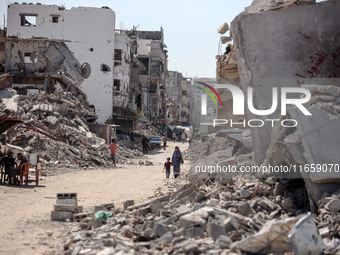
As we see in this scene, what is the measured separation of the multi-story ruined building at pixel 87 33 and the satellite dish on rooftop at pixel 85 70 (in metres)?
0.10

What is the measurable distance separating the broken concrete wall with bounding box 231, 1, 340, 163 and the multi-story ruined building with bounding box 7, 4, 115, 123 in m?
32.4

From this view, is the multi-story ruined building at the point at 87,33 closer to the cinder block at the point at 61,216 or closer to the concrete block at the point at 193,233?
the cinder block at the point at 61,216

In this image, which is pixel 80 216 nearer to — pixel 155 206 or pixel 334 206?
pixel 155 206

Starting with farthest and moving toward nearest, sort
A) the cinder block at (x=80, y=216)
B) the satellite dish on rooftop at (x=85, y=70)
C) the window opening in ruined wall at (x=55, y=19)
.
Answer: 1. the window opening in ruined wall at (x=55, y=19)
2. the satellite dish on rooftop at (x=85, y=70)
3. the cinder block at (x=80, y=216)

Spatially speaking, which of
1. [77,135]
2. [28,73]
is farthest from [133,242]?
[28,73]

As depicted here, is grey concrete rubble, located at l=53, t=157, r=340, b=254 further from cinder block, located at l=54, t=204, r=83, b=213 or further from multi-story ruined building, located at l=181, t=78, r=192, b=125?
multi-story ruined building, located at l=181, t=78, r=192, b=125

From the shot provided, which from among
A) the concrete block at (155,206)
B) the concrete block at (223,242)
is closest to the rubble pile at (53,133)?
the concrete block at (155,206)

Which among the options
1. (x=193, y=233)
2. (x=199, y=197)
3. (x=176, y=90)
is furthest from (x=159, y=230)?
(x=176, y=90)

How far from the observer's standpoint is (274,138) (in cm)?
903

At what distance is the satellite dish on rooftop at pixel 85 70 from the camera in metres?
41.9

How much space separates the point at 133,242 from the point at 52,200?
5784mm

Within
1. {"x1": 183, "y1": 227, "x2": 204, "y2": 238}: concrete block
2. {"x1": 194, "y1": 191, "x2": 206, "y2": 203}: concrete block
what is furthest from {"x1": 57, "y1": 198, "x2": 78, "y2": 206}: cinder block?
{"x1": 183, "y1": 227, "x2": 204, "y2": 238}: concrete block

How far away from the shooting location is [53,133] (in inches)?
937

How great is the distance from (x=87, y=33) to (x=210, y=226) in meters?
39.5
